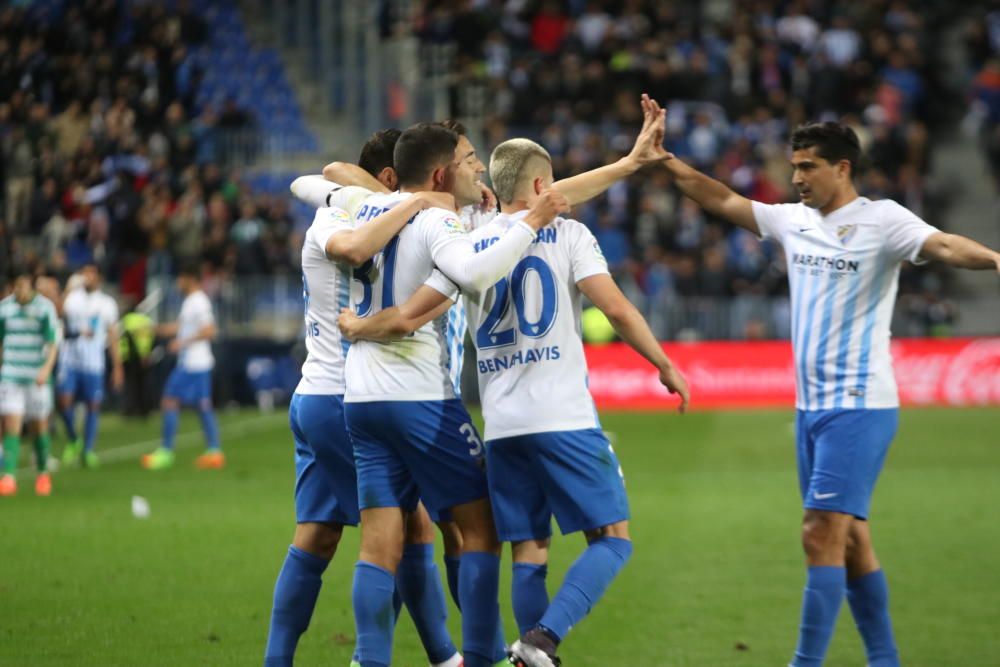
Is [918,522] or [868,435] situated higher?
[868,435]

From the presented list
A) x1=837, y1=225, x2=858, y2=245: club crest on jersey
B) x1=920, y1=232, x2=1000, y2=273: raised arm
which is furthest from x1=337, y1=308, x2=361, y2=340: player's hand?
x1=920, y1=232, x2=1000, y2=273: raised arm

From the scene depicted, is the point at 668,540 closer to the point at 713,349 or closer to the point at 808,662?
the point at 808,662

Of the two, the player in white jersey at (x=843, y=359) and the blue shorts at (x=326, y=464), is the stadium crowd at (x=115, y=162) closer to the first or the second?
the blue shorts at (x=326, y=464)

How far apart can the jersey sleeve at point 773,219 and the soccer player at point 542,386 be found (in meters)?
1.12

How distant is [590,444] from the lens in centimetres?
628

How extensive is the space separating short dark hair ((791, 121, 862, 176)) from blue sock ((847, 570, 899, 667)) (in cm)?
189

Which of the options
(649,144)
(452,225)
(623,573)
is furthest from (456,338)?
(623,573)

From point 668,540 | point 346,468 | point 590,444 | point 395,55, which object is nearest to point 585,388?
point 590,444

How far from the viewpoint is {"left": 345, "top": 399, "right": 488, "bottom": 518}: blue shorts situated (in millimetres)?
6277

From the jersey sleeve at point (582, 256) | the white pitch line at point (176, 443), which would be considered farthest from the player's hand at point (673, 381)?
the white pitch line at point (176, 443)

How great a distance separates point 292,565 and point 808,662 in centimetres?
228

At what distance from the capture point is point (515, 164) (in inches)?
254

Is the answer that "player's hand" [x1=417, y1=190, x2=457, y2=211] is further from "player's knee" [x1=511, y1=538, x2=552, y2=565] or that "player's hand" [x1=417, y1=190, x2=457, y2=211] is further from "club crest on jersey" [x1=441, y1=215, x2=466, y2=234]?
"player's knee" [x1=511, y1=538, x2=552, y2=565]

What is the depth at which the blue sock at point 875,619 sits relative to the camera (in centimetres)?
679
